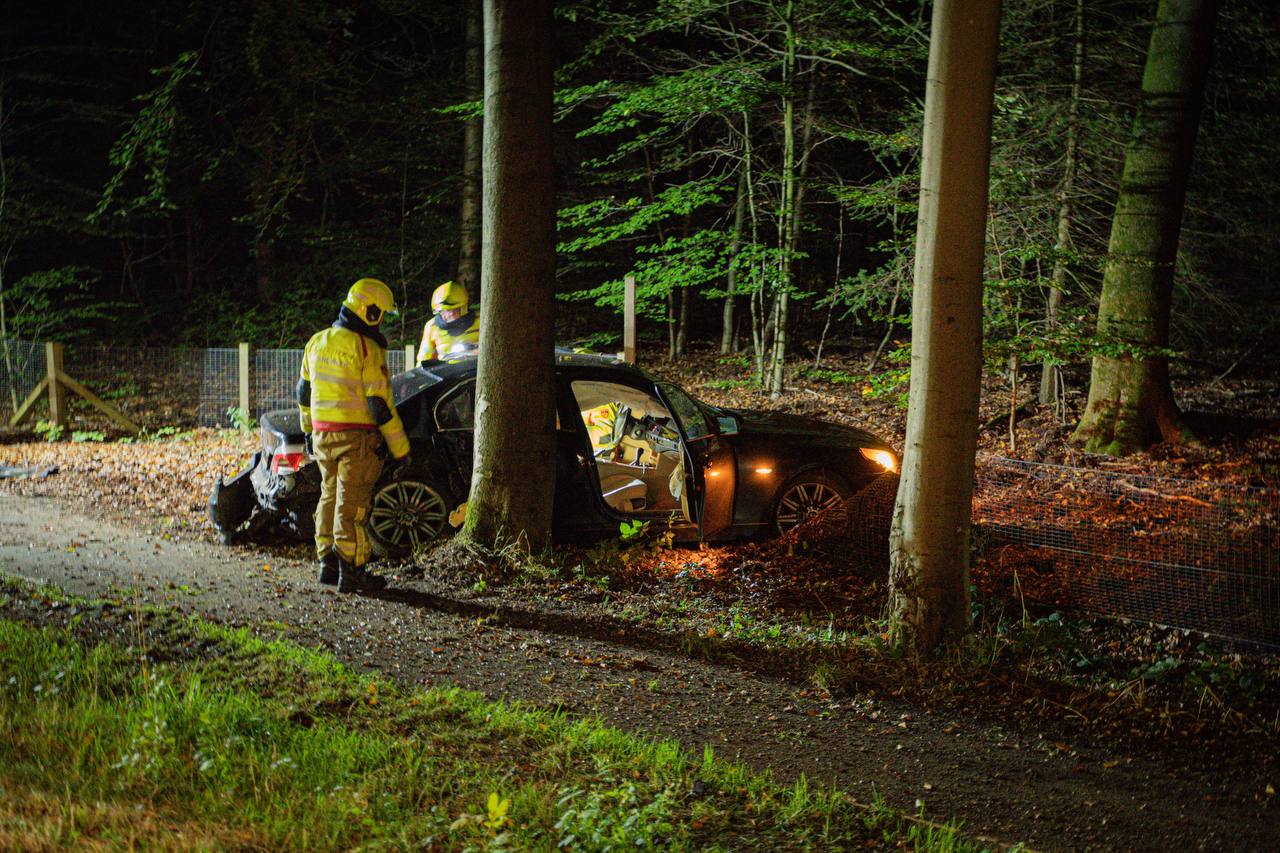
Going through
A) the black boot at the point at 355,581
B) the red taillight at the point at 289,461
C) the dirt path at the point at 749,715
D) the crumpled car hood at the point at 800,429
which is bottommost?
the dirt path at the point at 749,715

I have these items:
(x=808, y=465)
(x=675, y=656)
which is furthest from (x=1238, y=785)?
(x=808, y=465)

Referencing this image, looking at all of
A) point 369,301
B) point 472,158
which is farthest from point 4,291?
point 369,301

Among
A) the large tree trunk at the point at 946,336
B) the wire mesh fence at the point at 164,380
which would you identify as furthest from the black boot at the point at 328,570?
the wire mesh fence at the point at 164,380

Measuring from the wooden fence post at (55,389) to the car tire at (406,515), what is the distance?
10.2 metres

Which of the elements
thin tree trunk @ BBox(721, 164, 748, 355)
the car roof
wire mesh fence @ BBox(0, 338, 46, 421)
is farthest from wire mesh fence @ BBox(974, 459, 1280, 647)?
wire mesh fence @ BBox(0, 338, 46, 421)

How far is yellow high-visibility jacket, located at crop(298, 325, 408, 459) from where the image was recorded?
265 inches

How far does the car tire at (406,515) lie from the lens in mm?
7402

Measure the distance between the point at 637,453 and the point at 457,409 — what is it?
1.71m

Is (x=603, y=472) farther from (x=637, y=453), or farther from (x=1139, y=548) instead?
(x=1139, y=548)

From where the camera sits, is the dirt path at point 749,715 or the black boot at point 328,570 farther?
the black boot at point 328,570

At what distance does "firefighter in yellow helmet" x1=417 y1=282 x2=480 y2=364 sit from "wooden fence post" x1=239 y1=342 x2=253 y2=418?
20.9 feet

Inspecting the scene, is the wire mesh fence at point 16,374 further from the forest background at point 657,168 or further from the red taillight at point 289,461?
the red taillight at point 289,461

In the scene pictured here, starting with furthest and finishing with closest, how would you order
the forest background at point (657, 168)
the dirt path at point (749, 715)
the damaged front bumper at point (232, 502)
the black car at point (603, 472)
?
the forest background at point (657, 168), the damaged front bumper at point (232, 502), the black car at point (603, 472), the dirt path at point (749, 715)

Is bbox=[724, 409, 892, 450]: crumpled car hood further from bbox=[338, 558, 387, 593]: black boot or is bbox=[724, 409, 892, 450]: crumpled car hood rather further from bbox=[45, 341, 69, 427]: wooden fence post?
bbox=[45, 341, 69, 427]: wooden fence post
